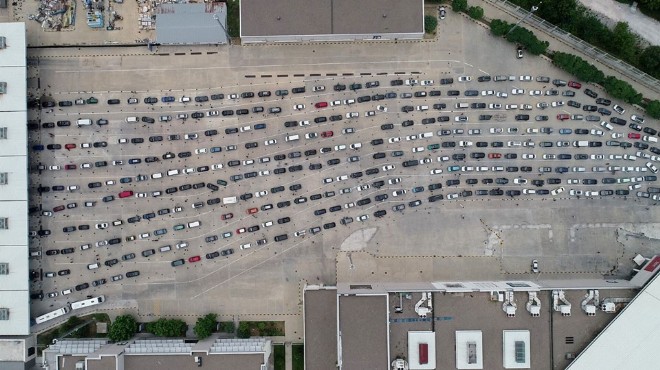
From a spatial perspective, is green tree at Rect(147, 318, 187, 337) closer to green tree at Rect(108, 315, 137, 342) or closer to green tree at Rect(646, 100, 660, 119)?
green tree at Rect(108, 315, 137, 342)

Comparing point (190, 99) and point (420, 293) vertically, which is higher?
point (190, 99)

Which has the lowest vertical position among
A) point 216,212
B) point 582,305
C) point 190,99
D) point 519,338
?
point 519,338

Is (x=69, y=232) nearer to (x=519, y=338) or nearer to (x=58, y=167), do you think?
(x=58, y=167)

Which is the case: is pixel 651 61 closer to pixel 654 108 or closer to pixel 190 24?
pixel 654 108

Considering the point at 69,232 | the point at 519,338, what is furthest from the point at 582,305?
the point at 69,232

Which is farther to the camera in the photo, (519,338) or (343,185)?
(343,185)

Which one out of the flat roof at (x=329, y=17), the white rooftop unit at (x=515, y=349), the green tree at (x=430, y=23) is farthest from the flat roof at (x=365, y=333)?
the green tree at (x=430, y=23)

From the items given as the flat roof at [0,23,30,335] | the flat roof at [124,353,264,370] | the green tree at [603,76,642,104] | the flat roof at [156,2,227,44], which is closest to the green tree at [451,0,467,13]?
the green tree at [603,76,642,104]
